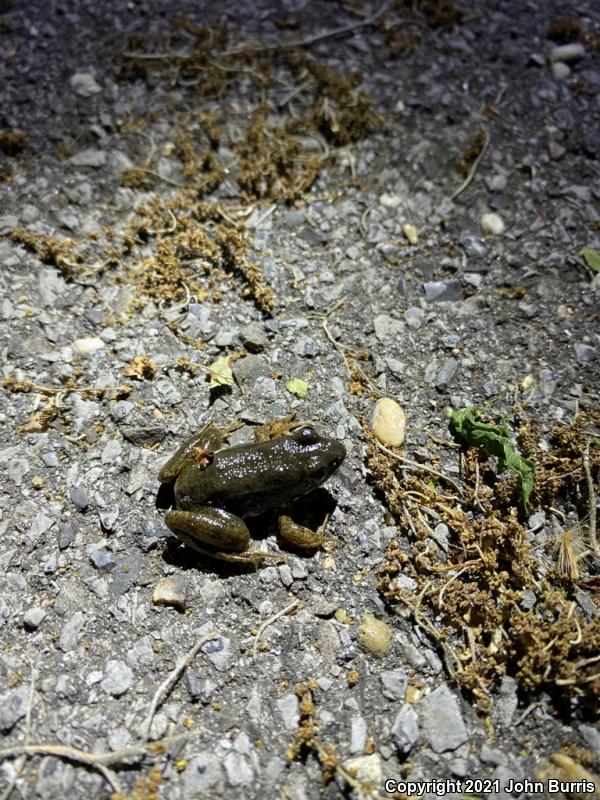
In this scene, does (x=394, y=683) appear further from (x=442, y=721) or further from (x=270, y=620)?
(x=270, y=620)

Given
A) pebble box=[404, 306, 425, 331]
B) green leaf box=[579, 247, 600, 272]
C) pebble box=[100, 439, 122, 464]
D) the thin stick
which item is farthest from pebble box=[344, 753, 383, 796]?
green leaf box=[579, 247, 600, 272]

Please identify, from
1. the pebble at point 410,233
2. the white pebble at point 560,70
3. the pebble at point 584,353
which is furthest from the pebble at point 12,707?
the white pebble at point 560,70

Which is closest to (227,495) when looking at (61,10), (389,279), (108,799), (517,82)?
(108,799)

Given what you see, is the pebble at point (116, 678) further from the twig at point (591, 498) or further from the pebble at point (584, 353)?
the pebble at point (584, 353)

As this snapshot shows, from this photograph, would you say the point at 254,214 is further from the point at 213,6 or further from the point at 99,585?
the point at 99,585

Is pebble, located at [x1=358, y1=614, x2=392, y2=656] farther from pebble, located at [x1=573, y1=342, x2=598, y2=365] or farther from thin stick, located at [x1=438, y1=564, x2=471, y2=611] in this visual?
pebble, located at [x1=573, y1=342, x2=598, y2=365]

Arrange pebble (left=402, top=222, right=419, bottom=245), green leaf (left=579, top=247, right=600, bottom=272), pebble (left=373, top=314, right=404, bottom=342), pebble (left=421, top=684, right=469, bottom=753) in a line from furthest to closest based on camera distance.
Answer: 1. pebble (left=402, top=222, right=419, bottom=245)
2. green leaf (left=579, top=247, right=600, bottom=272)
3. pebble (left=373, top=314, right=404, bottom=342)
4. pebble (left=421, top=684, right=469, bottom=753)
